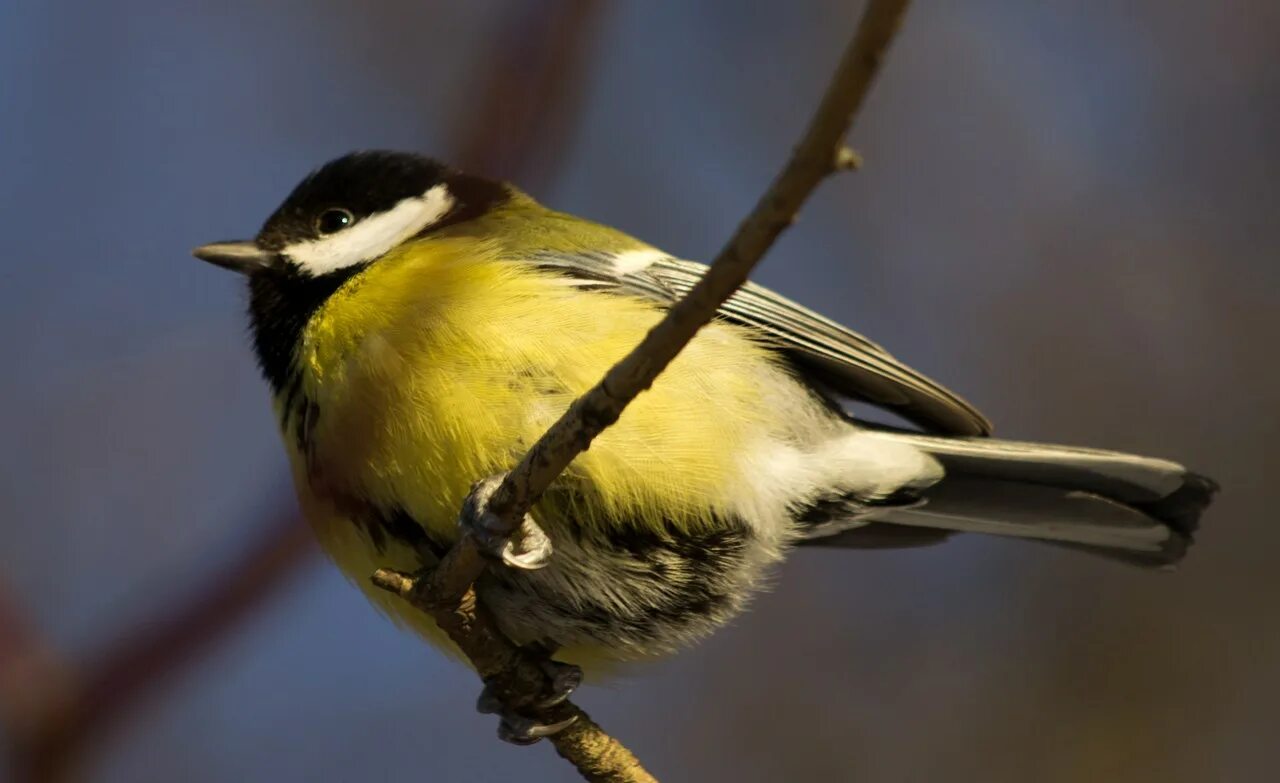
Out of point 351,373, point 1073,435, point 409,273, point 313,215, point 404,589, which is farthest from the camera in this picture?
point 1073,435

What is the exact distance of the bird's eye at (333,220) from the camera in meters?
2.74

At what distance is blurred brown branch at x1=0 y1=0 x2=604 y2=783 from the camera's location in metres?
1.60

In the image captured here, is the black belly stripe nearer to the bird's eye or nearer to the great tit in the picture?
the great tit

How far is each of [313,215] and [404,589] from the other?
3.55 ft

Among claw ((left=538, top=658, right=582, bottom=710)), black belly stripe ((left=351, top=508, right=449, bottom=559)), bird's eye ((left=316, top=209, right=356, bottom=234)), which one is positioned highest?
bird's eye ((left=316, top=209, right=356, bottom=234))

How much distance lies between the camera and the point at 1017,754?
3697 mm

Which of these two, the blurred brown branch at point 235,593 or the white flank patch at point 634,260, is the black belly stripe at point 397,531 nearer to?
the blurred brown branch at point 235,593

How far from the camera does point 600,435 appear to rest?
6.81ft

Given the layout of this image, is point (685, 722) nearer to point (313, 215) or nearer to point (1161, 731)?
point (1161, 731)

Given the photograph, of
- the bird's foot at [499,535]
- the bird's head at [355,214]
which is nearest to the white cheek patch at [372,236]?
the bird's head at [355,214]

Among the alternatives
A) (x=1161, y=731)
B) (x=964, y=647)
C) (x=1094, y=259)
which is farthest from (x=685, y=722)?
(x=1094, y=259)

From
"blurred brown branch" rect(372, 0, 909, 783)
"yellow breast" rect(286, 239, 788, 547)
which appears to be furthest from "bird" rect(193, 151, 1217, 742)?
"blurred brown branch" rect(372, 0, 909, 783)

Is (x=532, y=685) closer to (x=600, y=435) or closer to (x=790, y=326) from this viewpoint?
(x=600, y=435)

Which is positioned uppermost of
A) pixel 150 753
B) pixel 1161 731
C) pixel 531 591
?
pixel 531 591
